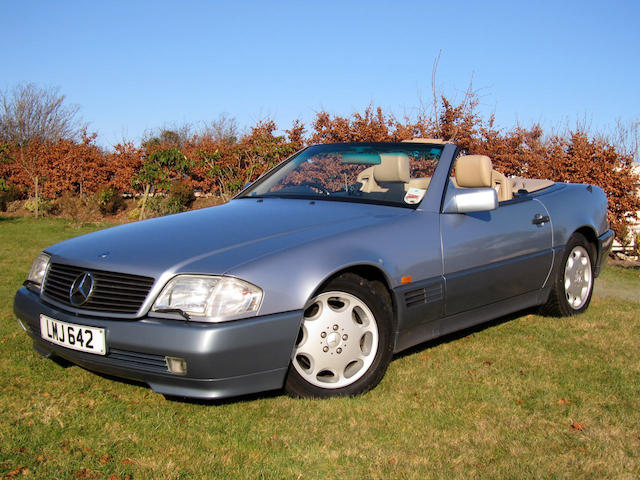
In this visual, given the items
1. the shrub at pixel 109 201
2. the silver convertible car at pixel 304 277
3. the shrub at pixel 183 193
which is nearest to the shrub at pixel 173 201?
the shrub at pixel 183 193

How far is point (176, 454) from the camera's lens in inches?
107

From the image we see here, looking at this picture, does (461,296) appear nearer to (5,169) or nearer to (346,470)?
(346,470)

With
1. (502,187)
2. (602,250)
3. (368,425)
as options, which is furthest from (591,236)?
(368,425)

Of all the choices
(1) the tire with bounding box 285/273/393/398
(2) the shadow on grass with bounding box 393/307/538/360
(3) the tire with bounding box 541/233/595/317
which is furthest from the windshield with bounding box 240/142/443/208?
(3) the tire with bounding box 541/233/595/317

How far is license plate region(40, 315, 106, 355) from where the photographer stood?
307 cm

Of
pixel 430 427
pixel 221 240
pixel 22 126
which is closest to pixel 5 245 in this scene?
pixel 221 240

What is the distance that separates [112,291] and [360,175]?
6.72 ft

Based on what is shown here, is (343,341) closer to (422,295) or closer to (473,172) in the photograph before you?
(422,295)

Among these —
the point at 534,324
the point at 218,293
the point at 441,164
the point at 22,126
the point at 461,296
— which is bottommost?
the point at 534,324

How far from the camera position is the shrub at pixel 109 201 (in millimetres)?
19319

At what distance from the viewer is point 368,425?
10.1 feet

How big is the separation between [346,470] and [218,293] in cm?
98

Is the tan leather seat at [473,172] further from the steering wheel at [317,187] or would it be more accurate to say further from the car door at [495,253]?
the steering wheel at [317,187]

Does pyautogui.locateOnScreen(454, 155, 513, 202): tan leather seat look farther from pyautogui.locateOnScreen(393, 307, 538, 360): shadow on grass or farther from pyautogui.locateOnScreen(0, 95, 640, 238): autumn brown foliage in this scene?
pyautogui.locateOnScreen(0, 95, 640, 238): autumn brown foliage
